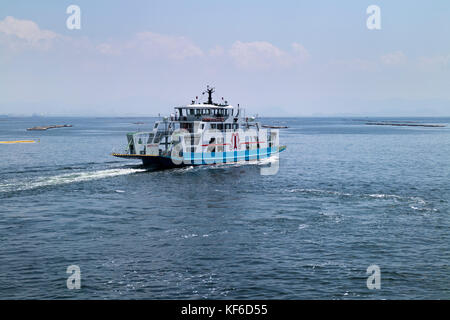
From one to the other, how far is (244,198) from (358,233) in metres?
15.9

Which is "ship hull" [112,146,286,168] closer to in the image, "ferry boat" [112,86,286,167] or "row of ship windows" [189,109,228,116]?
"ferry boat" [112,86,286,167]

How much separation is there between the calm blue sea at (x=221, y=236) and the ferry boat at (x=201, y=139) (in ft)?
22.8

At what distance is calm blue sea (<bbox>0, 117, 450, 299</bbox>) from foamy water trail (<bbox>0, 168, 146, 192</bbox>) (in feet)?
0.44

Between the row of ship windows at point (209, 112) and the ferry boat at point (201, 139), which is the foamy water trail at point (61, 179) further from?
the row of ship windows at point (209, 112)

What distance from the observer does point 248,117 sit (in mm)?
78875

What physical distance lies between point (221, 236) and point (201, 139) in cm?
3812

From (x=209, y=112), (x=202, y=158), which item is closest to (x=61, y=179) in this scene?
(x=202, y=158)

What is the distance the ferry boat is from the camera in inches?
2516

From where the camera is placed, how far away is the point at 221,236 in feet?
104
